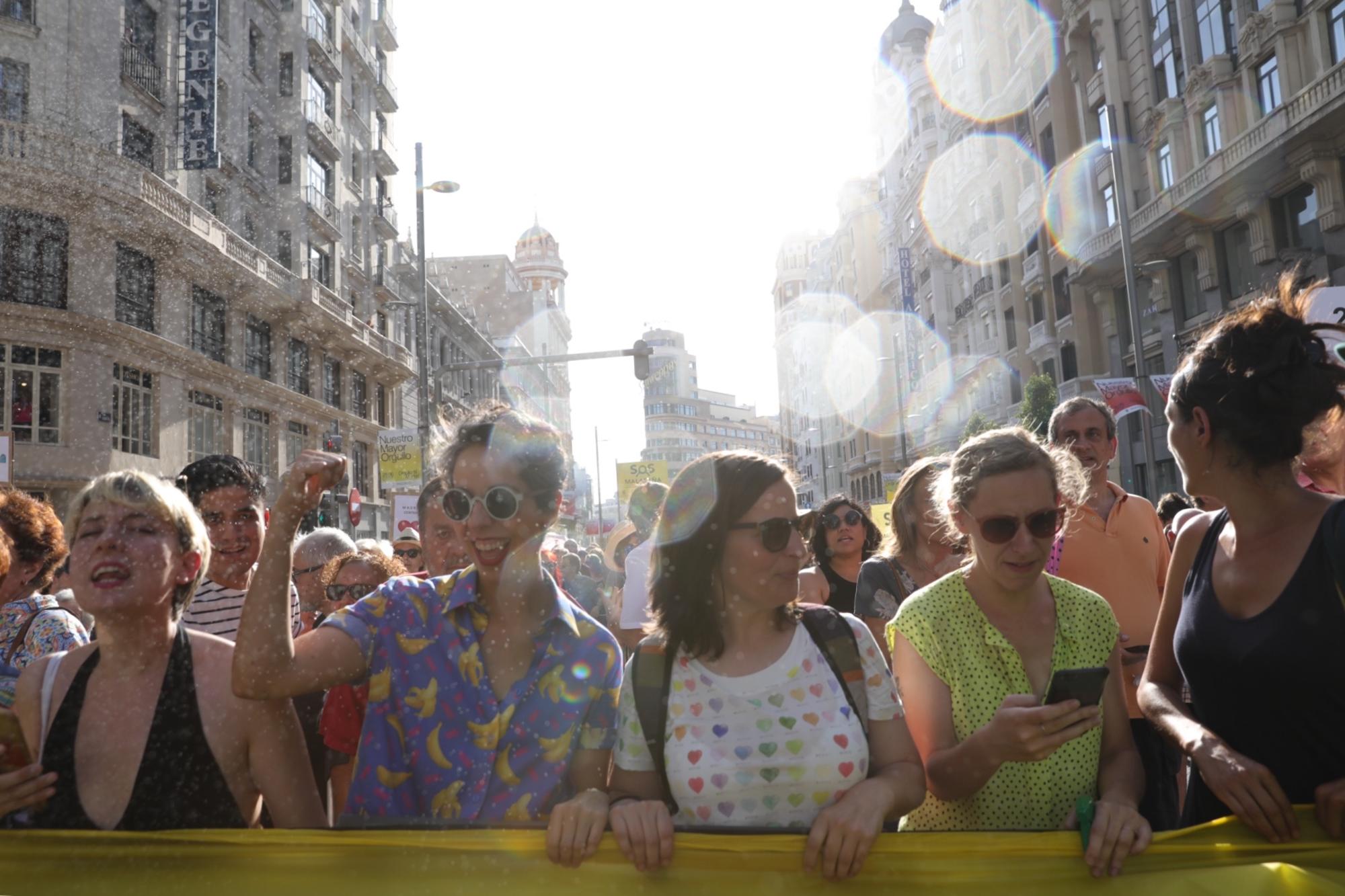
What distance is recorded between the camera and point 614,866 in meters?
2.23

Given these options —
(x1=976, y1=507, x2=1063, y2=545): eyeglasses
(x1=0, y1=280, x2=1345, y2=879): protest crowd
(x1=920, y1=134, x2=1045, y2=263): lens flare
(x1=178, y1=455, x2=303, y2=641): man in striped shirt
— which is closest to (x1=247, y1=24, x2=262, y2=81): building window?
(x1=920, y1=134, x2=1045, y2=263): lens flare

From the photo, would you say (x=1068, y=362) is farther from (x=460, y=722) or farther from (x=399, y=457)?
(x=460, y=722)

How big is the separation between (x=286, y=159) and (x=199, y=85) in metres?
8.73

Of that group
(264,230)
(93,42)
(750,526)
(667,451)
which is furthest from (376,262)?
(667,451)

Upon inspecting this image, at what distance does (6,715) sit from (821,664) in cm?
187

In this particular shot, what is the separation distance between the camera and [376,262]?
40312mm

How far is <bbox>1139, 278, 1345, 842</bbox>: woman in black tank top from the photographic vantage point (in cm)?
218

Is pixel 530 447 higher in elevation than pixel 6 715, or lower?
higher

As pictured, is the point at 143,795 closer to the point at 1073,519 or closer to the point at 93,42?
the point at 1073,519

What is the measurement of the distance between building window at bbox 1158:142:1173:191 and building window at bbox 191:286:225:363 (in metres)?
25.6

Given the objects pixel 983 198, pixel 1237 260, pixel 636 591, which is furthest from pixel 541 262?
pixel 636 591

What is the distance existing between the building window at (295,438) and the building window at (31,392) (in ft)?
A: 32.1

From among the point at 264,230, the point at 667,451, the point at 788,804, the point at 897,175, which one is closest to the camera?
the point at 788,804

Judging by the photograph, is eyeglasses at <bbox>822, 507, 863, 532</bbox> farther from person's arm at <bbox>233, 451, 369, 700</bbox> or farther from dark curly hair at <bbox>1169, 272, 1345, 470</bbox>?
person's arm at <bbox>233, 451, 369, 700</bbox>
